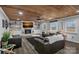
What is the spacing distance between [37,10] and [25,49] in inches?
37.6

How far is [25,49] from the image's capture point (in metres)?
2.96

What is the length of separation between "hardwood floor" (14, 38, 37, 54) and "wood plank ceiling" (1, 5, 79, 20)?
568 mm

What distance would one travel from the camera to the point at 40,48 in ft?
9.71

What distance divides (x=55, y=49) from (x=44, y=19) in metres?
0.75

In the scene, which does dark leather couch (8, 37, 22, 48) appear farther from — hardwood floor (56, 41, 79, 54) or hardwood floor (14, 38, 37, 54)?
hardwood floor (56, 41, 79, 54)

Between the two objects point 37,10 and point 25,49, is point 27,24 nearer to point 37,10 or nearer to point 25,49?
point 37,10

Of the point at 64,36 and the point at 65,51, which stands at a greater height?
the point at 64,36

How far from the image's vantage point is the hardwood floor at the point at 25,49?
294 centimetres

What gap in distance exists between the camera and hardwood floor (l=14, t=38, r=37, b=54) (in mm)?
2939

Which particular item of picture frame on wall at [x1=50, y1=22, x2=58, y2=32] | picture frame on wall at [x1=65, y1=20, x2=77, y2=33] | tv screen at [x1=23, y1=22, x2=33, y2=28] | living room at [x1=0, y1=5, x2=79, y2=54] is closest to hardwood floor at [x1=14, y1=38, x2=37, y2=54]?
living room at [x1=0, y1=5, x2=79, y2=54]

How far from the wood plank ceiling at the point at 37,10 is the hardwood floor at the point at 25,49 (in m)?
0.57

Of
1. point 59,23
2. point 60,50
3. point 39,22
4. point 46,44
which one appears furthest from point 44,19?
point 60,50
